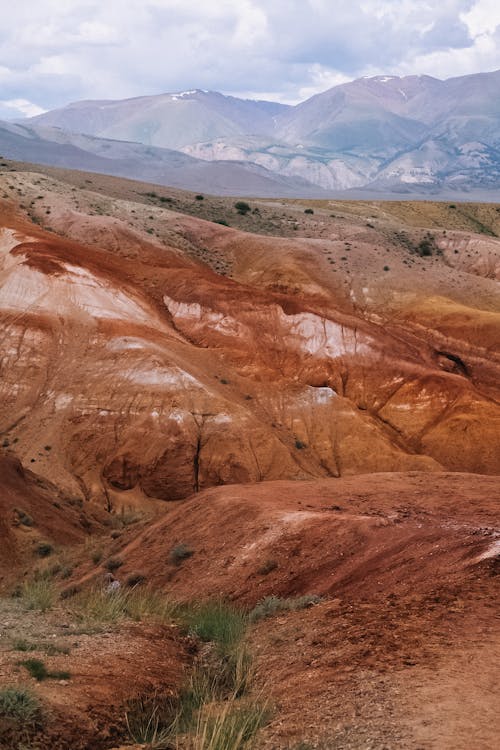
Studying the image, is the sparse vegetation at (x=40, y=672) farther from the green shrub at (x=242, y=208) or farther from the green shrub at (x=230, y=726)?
the green shrub at (x=242, y=208)

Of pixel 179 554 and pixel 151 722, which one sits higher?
pixel 151 722

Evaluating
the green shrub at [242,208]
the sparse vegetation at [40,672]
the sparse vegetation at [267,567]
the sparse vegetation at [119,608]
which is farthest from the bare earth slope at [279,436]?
the green shrub at [242,208]

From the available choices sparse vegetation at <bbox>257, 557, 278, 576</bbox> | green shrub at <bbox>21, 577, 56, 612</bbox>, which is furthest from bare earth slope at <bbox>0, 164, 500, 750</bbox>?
green shrub at <bbox>21, 577, 56, 612</bbox>

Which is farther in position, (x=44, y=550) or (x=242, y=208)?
(x=242, y=208)

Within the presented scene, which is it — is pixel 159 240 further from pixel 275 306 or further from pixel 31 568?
pixel 31 568

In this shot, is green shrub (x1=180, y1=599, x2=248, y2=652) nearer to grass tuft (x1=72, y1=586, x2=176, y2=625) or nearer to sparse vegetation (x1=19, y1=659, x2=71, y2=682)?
grass tuft (x1=72, y1=586, x2=176, y2=625)

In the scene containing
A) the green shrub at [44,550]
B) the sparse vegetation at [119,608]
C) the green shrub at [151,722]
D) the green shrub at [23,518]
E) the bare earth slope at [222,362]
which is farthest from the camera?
the bare earth slope at [222,362]

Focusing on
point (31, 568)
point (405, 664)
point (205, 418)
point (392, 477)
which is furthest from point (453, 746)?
point (205, 418)

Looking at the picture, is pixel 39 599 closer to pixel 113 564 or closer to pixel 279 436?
pixel 113 564

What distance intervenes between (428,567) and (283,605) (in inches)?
87.2

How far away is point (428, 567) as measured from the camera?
42.2ft

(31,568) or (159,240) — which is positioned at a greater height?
(159,240)

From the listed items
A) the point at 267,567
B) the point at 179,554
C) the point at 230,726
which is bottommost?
the point at 179,554

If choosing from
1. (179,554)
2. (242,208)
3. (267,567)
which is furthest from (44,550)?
(242,208)
